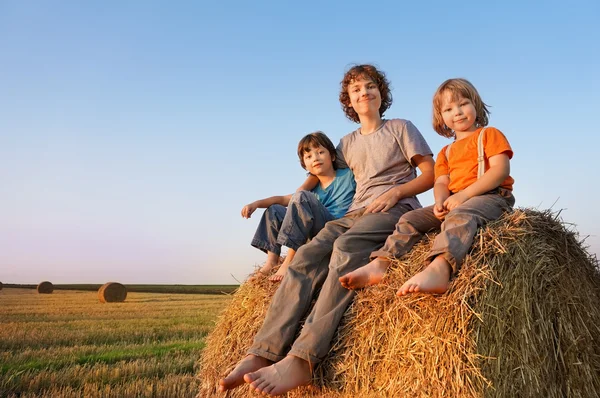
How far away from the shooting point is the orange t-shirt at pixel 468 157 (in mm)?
3004

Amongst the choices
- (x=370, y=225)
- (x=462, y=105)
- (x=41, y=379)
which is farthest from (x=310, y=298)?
(x=41, y=379)

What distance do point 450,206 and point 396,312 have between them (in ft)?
2.33

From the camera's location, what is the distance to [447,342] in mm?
2402

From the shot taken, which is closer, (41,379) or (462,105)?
(462,105)

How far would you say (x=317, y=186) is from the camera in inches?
159

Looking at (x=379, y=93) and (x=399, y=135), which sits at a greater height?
(x=379, y=93)

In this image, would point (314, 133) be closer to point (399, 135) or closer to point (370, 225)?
point (399, 135)

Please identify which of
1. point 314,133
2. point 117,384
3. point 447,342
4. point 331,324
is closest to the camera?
point 447,342

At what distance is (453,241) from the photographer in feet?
8.64

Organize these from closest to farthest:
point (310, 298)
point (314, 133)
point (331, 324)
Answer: point (331, 324)
point (310, 298)
point (314, 133)

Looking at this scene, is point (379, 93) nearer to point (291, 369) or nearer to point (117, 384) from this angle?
point (291, 369)

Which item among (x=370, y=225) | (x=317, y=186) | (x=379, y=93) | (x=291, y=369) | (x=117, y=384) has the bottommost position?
(x=117, y=384)

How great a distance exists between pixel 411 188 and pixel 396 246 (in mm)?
598

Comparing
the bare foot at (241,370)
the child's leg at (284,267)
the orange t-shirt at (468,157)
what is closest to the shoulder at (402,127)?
the orange t-shirt at (468,157)
